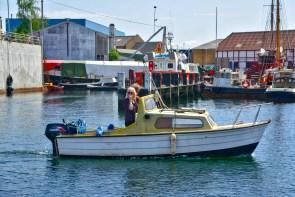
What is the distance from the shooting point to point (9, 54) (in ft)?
256

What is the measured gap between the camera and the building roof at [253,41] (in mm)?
108438

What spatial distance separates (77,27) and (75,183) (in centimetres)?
9230

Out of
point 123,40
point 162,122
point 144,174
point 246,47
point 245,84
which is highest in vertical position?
point 123,40

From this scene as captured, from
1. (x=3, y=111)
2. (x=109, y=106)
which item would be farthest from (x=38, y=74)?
(x=3, y=111)

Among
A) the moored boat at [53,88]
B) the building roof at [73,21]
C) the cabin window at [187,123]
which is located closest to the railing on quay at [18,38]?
the moored boat at [53,88]

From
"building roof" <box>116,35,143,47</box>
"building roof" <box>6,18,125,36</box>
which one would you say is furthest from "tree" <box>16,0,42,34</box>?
"building roof" <box>116,35,143,47</box>

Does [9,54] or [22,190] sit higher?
[9,54]

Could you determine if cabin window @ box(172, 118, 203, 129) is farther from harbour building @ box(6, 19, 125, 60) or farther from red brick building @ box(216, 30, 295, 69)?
harbour building @ box(6, 19, 125, 60)

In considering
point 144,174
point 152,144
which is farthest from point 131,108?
point 144,174

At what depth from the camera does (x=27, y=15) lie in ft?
389

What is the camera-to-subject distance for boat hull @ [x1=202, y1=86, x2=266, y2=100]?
6938cm

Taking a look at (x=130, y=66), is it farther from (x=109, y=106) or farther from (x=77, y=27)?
(x=109, y=106)

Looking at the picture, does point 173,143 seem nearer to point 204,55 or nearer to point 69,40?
point 69,40

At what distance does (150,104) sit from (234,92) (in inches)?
1829
